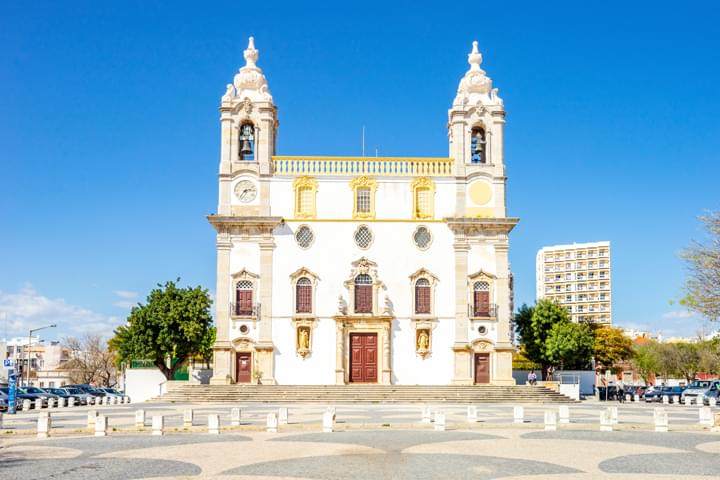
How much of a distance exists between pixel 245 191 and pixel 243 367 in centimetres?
915

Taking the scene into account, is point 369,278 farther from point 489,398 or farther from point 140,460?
point 140,460

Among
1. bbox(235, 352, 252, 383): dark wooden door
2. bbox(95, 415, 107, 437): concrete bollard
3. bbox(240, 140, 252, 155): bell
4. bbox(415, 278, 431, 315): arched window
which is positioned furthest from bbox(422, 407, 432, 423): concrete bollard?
bbox(240, 140, 252, 155): bell

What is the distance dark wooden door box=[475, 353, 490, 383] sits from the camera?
44781mm

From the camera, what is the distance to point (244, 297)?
149 feet

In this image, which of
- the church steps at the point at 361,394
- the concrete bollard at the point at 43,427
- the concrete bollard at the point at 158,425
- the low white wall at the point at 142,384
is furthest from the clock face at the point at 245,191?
the concrete bollard at the point at 43,427

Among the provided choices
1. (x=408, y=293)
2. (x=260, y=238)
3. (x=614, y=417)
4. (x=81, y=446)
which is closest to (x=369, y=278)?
(x=408, y=293)

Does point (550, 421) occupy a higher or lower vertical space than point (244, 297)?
lower

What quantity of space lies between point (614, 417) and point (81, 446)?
577 inches

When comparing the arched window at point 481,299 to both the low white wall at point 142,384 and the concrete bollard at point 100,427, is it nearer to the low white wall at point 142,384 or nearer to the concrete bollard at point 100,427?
the low white wall at point 142,384

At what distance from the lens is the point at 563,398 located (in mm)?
42250

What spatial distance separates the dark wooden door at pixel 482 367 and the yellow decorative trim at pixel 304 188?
11.3 m

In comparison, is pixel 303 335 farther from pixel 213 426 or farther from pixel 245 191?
pixel 213 426

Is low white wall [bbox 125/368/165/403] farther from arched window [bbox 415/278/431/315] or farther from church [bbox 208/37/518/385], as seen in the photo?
arched window [bbox 415/278/431/315]

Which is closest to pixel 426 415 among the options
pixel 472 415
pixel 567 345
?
pixel 472 415
